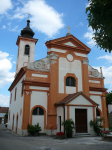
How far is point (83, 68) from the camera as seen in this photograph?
822 inches

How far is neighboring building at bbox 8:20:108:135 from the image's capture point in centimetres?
1702

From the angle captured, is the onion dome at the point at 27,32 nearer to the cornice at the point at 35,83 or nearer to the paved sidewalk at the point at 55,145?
the cornice at the point at 35,83

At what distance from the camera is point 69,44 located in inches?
824

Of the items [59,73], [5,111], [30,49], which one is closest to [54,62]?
[59,73]

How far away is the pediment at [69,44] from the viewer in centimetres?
1997

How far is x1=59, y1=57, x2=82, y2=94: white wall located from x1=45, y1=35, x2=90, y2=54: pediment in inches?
65.3

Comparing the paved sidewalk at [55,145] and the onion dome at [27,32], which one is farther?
the onion dome at [27,32]

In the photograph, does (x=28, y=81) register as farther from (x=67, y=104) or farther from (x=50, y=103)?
(x=67, y=104)

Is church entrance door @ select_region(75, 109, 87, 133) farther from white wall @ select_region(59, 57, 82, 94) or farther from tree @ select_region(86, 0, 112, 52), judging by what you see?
tree @ select_region(86, 0, 112, 52)

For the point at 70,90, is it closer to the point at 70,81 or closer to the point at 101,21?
the point at 70,81

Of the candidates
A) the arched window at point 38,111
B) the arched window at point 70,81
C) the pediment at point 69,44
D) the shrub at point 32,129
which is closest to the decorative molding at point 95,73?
the pediment at point 69,44

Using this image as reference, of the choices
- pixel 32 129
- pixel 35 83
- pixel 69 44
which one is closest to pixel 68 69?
pixel 69 44

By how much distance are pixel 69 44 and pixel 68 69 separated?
345cm

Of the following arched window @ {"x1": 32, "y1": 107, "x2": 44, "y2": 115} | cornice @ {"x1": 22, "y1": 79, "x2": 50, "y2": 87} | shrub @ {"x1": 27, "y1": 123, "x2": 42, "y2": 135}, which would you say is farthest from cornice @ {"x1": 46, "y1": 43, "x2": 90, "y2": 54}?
shrub @ {"x1": 27, "y1": 123, "x2": 42, "y2": 135}
